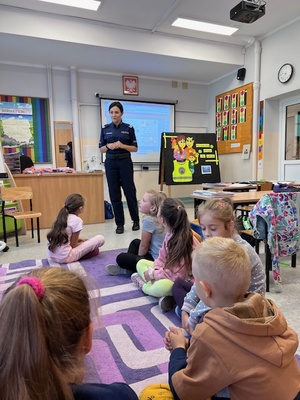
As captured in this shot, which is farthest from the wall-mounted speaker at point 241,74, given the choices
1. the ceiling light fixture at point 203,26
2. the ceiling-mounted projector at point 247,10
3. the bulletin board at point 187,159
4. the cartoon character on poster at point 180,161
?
the ceiling-mounted projector at point 247,10

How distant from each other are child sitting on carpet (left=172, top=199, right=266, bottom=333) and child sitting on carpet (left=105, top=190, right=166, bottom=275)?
0.47 metres

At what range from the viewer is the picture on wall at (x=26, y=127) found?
190 inches

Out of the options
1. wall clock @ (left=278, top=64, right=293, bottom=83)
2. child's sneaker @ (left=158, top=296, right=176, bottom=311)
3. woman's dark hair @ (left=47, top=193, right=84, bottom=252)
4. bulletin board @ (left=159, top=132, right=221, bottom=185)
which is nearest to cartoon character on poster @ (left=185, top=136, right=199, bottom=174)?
bulletin board @ (left=159, top=132, right=221, bottom=185)

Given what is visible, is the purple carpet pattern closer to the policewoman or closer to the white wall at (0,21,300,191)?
the policewoman

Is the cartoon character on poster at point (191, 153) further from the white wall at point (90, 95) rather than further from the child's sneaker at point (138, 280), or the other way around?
the child's sneaker at point (138, 280)

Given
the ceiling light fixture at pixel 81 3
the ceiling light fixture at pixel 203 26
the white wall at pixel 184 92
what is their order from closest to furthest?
the ceiling light fixture at pixel 81 3 → the ceiling light fixture at pixel 203 26 → the white wall at pixel 184 92

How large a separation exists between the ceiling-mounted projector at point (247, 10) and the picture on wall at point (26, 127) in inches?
131

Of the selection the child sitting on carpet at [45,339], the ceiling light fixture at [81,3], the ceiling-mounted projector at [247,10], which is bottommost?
the child sitting on carpet at [45,339]

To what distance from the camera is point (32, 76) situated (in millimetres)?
4926

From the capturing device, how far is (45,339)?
1.61 feet

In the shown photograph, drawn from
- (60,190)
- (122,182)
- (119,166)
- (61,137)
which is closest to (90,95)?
(61,137)

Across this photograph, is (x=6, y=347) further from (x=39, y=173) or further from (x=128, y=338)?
(x=39, y=173)

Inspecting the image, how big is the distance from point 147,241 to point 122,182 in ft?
5.79

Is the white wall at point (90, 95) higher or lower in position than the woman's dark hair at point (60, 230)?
higher
